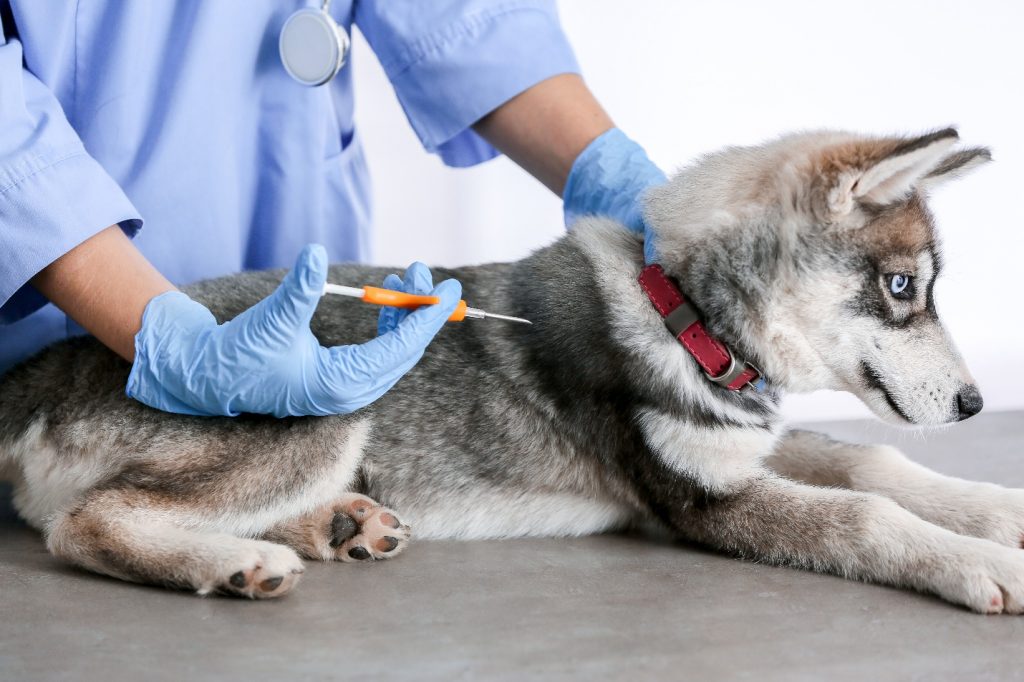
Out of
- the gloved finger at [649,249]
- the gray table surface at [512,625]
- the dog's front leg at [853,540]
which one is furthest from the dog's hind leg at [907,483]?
the gloved finger at [649,249]

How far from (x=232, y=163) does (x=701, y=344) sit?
144cm

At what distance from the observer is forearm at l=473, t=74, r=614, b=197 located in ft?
9.84

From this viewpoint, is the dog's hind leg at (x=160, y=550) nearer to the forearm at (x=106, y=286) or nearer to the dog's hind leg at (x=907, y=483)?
the forearm at (x=106, y=286)

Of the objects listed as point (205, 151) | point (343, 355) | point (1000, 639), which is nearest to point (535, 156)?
point (205, 151)

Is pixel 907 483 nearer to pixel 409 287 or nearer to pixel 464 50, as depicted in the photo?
pixel 409 287

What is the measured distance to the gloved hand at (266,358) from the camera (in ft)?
6.84

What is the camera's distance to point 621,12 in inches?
173

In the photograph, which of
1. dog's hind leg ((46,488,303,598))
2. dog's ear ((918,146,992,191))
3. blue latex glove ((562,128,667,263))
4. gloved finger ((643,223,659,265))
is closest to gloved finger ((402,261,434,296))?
gloved finger ((643,223,659,265))

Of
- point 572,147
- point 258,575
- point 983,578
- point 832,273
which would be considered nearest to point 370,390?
point 258,575

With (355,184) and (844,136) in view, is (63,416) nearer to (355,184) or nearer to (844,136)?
(355,184)

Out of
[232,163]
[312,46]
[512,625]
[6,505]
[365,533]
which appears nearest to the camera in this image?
[512,625]

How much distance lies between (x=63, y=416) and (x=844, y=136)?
178 cm

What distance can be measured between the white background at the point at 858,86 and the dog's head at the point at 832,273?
2.04 meters

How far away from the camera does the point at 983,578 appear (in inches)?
75.4
